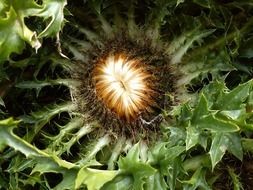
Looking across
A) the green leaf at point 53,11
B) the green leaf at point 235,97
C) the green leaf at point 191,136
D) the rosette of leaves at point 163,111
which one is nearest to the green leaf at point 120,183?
the rosette of leaves at point 163,111

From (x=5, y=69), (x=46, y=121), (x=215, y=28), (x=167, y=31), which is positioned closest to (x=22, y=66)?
(x=5, y=69)

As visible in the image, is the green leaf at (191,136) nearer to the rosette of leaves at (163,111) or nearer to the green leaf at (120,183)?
the rosette of leaves at (163,111)

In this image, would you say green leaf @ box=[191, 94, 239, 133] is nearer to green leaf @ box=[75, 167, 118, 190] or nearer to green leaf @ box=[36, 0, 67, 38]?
green leaf @ box=[75, 167, 118, 190]

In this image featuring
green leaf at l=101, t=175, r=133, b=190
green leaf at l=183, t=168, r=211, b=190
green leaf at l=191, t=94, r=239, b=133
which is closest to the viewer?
green leaf at l=191, t=94, r=239, b=133

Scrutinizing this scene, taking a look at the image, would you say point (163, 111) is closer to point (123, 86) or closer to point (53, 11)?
point (123, 86)

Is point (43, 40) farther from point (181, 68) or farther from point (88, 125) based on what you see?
point (181, 68)

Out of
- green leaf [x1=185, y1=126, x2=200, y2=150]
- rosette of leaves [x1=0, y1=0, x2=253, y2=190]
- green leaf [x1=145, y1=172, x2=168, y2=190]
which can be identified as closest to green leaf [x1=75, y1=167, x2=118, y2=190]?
rosette of leaves [x1=0, y1=0, x2=253, y2=190]
